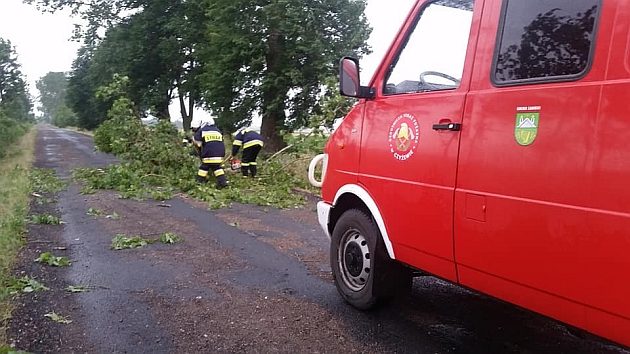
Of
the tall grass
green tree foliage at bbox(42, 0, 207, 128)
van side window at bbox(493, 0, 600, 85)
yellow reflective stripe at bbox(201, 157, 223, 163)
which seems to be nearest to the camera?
van side window at bbox(493, 0, 600, 85)

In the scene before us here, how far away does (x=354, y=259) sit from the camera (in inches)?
163

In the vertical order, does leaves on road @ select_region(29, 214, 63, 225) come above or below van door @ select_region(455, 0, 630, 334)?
below

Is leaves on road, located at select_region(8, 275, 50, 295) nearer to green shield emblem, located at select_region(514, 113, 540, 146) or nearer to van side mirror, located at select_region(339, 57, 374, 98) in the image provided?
van side mirror, located at select_region(339, 57, 374, 98)

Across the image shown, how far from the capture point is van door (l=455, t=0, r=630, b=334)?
88.4 inches

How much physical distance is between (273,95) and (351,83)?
19.2 m

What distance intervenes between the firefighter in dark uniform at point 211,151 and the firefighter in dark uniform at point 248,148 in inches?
60.1

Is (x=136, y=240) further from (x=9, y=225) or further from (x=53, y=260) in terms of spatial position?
(x=9, y=225)

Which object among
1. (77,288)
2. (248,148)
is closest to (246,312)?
(77,288)

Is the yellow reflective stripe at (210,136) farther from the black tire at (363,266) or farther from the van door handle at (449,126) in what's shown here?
the van door handle at (449,126)

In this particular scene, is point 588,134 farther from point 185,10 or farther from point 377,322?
point 185,10

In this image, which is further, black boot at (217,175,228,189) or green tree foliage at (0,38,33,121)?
green tree foliage at (0,38,33,121)

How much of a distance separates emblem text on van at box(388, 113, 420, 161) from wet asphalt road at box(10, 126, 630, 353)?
4.22ft

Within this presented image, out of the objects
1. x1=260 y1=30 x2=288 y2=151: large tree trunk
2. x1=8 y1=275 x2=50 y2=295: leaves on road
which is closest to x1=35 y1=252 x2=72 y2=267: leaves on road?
x1=8 y1=275 x2=50 y2=295: leaves on road

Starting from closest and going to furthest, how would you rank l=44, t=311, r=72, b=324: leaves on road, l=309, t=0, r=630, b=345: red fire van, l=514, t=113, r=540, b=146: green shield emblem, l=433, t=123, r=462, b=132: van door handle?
l=309, t=0, r=630, b=345: red fire van < l=514, t=113, r=540, b=146: green shield emblem < l=433, t=123, r=462, b=132: van door handle < l=44, t=311, r=72, b=324: leaves on road
